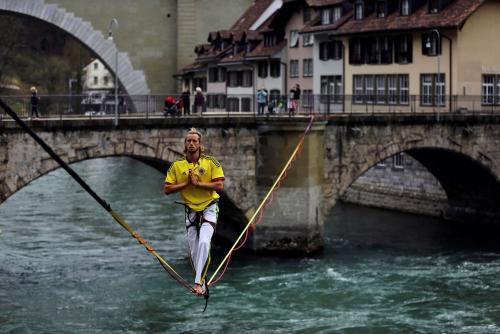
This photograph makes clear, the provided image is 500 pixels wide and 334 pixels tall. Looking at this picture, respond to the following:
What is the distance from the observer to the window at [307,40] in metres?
62.5

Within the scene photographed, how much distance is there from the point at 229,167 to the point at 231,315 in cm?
1044

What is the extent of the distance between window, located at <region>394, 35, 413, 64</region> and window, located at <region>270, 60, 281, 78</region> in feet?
49.5

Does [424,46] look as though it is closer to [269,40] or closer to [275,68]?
[275,68]

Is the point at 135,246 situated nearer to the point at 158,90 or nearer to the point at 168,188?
the point at 168,188

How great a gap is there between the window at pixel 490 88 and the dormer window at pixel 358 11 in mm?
7298

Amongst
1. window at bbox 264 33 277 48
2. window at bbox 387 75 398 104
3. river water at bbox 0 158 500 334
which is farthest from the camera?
window at bbox 264 33 277 48

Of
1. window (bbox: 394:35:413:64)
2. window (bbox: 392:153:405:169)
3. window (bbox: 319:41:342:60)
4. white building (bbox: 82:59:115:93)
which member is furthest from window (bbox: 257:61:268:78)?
white building (bbox: 82:59:115:93)

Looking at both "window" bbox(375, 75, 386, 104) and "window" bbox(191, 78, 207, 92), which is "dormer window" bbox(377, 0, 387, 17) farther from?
"window" bbox(191, 78, 207, 92)

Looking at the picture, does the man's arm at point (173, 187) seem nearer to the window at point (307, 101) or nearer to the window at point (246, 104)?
the window at point (307, 101)

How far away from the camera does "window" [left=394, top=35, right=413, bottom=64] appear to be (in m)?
51.8

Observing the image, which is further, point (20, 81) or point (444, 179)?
point (20, 81)

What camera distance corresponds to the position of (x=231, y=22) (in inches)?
2901

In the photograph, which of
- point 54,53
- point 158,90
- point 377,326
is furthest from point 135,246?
point 54,53

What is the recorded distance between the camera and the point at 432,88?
50.8m
